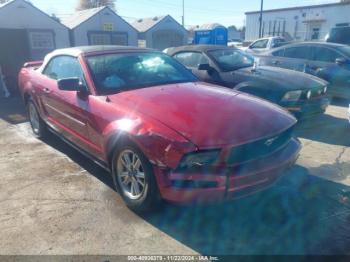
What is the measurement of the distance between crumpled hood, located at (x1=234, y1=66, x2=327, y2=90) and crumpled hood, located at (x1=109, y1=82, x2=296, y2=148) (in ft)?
6.51

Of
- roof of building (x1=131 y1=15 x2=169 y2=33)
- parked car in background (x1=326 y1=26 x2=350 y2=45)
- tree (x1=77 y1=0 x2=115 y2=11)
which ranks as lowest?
parked car in background (x1=326 y1=26 x2=350 y2=45)

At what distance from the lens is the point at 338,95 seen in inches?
313

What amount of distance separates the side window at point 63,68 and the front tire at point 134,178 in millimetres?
1270

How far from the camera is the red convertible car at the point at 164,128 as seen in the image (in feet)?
8.80

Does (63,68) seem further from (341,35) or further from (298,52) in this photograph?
(341,35)

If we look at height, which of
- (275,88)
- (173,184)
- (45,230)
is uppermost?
(275,88)

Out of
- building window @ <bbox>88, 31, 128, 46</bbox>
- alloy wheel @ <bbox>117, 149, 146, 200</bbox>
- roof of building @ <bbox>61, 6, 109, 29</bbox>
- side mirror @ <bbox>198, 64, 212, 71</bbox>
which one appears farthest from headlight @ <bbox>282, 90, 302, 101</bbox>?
building window @ <bbox>88, 31, 128, 46</bbox>

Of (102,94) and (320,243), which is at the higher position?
(102,94)

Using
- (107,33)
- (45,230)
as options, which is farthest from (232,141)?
(107,33)

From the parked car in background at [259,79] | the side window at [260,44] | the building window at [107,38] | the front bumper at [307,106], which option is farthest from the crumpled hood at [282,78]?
the building window at [107,38]

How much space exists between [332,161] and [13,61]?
1134 centimetres

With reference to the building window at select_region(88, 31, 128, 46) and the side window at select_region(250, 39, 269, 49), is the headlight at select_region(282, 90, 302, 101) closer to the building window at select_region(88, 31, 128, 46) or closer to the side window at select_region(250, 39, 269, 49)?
the side window at select_region(250, 39, 269, 49)

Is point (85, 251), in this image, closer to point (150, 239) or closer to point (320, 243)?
point (150, 239)

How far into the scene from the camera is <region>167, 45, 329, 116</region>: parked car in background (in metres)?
5.39
